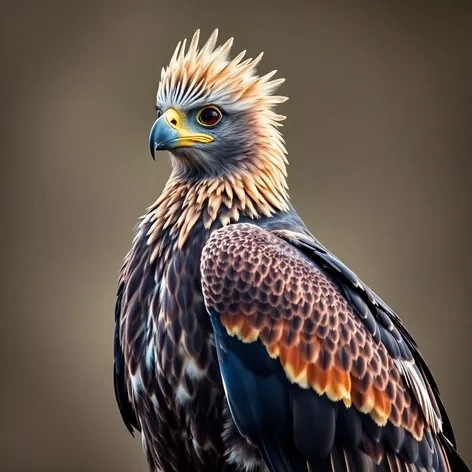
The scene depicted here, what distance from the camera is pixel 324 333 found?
2.04 meters

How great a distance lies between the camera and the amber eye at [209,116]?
230 centimetres

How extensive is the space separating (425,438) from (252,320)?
0.53m

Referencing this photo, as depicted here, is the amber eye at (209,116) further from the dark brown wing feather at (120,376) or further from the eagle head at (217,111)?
the dark brown wing feather at (120,376)

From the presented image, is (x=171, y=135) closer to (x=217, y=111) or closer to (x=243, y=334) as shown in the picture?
(x=217, y=111)

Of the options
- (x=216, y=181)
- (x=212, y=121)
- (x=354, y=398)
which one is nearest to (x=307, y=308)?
(x=354, y=398)

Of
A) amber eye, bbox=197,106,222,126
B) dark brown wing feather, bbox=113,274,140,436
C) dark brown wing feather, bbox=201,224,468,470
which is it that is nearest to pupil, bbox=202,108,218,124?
amber eye, bbox=197,106,222,126

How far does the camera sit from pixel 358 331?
209 cm

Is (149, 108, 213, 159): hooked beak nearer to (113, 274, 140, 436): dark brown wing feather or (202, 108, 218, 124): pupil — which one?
(202, 108, 218, 124): pupil

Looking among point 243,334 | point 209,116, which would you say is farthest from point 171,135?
point 243,334

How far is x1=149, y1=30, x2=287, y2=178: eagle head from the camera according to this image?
2.28 m

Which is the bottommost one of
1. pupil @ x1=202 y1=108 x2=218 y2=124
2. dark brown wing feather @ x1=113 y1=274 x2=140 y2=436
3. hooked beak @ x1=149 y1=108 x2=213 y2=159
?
dark brown wing feather @ x1=113 y1=274 x2=140 y2=436

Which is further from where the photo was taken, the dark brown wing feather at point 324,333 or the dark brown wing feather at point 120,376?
the dark brown wing feather at point 120,376

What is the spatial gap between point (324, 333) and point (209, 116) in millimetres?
651

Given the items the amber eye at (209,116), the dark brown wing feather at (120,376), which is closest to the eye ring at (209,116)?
the amber eye at (209,116)
